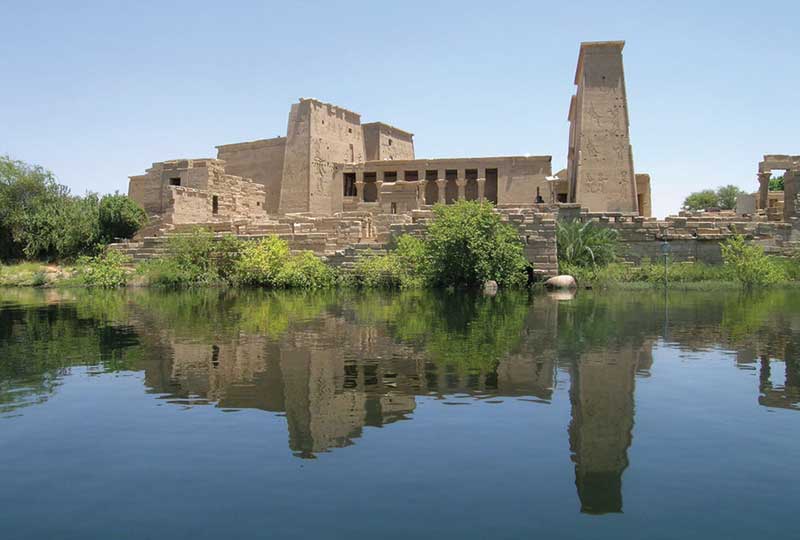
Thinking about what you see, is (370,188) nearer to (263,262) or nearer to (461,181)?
(461,181)

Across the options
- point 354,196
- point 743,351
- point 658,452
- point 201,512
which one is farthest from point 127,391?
point 354,196

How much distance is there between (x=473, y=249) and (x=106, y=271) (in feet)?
40.4

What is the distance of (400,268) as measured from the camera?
19453 millimetres

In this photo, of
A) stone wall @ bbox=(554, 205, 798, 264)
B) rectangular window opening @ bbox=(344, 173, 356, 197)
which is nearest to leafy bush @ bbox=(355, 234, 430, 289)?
stone wall @ bbox=(554, 205, 798, 264)

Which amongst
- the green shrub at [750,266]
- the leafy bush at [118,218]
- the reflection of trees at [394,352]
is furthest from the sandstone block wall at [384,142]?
the reflection of trees at [394,352]

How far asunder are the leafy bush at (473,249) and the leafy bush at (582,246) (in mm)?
1842

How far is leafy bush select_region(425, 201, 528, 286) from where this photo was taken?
59.8ft

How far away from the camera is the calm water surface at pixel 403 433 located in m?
3.79

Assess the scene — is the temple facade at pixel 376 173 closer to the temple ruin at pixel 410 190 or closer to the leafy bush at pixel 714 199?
the temple ruin at pixel 410 190

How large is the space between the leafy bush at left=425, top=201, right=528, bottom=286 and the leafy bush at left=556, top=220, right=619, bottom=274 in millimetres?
1842

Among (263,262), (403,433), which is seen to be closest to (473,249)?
(263,262)

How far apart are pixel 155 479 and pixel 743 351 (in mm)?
7066

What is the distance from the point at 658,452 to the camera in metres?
4.78

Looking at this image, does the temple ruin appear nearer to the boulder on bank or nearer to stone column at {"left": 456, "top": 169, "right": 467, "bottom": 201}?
stone column at {"left": 456, "top": 169, "right": 467, "bottom": 201}
